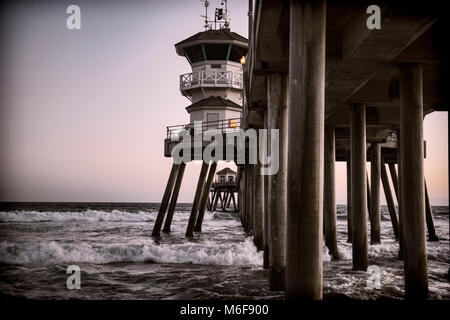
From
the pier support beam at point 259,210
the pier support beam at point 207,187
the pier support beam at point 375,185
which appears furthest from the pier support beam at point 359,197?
the pier support beam at point 207,187

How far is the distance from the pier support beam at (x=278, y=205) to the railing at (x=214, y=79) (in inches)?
647

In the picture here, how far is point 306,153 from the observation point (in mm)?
4574

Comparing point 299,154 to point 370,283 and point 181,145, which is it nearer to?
point 370,283

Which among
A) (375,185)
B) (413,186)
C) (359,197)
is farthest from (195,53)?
(413,186)

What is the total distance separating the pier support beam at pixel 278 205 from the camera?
715 cm

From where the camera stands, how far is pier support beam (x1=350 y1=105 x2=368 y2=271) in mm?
9227

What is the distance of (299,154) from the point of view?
4.60 meters

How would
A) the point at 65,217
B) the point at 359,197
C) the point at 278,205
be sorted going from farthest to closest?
1. the point at 65,217
2. the point at 359,197
3. the point at 278,205

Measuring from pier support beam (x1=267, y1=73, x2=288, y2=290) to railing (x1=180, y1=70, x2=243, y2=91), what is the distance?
1644 cm

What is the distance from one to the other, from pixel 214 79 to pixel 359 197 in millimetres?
15813

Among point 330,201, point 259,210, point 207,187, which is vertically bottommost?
point 259,210

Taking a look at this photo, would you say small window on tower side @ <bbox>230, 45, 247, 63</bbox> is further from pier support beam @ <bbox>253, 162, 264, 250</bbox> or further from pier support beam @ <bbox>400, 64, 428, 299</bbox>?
pier support beam @ <bbox>400, 64, 428, 299</bbox>

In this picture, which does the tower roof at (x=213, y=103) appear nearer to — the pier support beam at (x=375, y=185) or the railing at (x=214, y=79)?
the railing at (x=214, y=79)

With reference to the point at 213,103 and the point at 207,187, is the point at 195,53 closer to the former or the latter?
the point at 213,103
